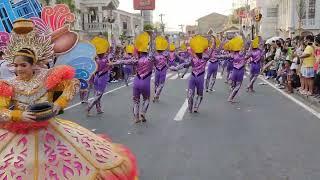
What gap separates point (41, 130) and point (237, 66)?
11.0 meters

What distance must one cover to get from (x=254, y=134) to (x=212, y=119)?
196cm

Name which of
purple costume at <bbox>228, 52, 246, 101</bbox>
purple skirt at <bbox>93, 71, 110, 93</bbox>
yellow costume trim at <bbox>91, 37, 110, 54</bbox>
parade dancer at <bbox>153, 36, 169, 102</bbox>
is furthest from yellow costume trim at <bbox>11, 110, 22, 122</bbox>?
parade dancer at <bbox>153, 36, 169, 102</bbox>

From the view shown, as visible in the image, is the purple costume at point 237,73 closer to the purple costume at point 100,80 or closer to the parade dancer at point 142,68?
the purple costume at point 100,80

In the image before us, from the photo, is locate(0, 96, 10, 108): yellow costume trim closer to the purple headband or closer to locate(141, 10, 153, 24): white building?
the purple headband

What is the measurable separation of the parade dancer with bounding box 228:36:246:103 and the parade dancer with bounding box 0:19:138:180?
32.3 ft

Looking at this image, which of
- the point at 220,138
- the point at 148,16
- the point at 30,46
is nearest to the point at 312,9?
the point at 220,138

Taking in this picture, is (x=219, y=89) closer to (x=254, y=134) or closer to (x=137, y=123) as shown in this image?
(x=137, y=123)

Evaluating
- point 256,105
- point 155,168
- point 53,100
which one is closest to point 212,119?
point 256,105

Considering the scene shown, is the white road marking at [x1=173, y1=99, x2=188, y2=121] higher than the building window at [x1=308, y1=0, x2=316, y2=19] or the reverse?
the reverse

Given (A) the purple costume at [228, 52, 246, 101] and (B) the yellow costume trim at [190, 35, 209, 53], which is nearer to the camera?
(B) the yellow costume trim at [190, 35, 209, 53]

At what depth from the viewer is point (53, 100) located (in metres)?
4.10

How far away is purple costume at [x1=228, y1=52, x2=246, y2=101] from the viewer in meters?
13.8

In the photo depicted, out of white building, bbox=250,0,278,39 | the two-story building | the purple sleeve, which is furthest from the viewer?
white building, bbox=250,0,278,39

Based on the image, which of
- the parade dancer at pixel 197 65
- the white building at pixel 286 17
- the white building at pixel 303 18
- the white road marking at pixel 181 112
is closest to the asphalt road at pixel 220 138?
the white road marking at pixel 181 112
